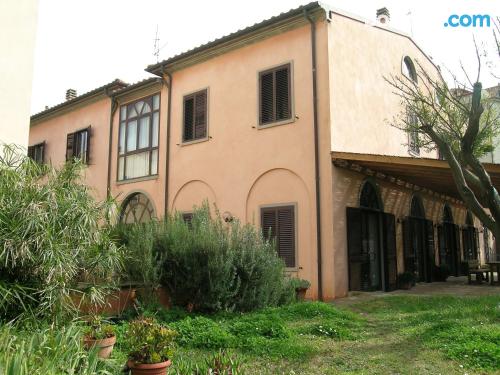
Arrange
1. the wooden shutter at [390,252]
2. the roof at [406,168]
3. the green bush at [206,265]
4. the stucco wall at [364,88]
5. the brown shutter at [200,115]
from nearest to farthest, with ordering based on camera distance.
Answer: the green bush at [206,265], the roof at [406,168], the stucco wall at [364,88], the wooden shutter at [390,252], the brown shutter at [200,115]

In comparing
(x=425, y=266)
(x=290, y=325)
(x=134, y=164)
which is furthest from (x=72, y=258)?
(x=425, y=266)

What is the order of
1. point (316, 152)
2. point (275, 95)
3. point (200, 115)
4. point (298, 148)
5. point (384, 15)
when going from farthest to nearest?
point (384, 15), point (200, 115), point (275, 95), point (298, 148), point (316, 152)

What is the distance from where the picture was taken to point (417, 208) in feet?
52.1

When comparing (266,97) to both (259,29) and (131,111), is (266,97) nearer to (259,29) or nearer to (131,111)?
(259,29)

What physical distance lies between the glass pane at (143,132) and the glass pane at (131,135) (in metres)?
0.34

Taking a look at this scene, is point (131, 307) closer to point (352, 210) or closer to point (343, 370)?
point (343, 370)

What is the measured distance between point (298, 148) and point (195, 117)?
4131 mm

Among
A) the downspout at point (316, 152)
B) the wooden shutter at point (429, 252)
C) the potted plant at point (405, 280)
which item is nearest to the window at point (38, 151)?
the downspout at point (316, 152)

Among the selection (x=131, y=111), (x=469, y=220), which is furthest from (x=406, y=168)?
(x=469, y=220)

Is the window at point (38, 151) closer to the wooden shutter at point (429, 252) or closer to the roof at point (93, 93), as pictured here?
the roof at point (93, 93)

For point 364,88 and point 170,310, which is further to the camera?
point 364,88

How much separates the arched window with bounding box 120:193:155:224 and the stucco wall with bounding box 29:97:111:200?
3.13 ft

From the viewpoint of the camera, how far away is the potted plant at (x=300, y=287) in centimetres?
1016

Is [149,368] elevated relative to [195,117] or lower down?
lower down
